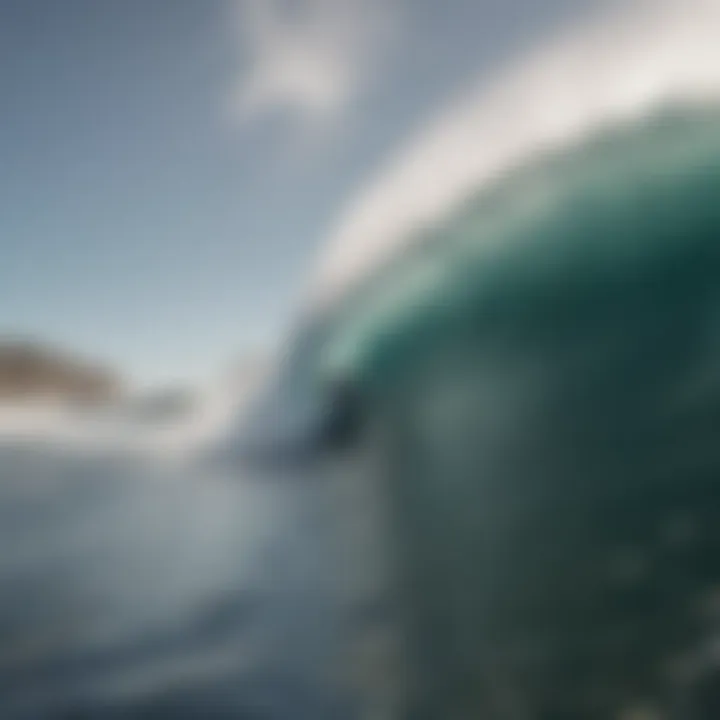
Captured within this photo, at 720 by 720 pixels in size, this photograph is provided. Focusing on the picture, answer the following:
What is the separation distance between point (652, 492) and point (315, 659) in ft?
7.81

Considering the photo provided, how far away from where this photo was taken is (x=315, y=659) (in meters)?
4.16

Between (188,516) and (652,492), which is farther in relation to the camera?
(188,516)

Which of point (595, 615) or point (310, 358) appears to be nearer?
point (595, 615)

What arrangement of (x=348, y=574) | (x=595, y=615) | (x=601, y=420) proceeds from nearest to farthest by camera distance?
(x=595, y=615), (x=348, y=574), (x=601, y=420)

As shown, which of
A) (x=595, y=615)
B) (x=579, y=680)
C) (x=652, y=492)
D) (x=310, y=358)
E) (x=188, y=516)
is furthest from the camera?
(x=310, y=358)

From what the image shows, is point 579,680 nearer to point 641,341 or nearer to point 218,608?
point 218,608

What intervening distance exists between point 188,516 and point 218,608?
366 cm

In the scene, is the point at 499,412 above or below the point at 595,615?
above

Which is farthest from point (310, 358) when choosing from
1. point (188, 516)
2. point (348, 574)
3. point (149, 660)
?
point (149, 660)

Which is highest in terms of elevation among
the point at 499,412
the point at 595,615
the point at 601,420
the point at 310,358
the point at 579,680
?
the point at 310,358

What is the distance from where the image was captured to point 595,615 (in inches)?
150

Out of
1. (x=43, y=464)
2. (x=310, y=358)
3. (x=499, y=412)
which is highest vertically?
(x=43, y=464)

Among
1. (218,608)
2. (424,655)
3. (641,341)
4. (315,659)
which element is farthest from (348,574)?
(641,341)

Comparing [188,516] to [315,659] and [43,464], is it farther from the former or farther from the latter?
[43,464]
